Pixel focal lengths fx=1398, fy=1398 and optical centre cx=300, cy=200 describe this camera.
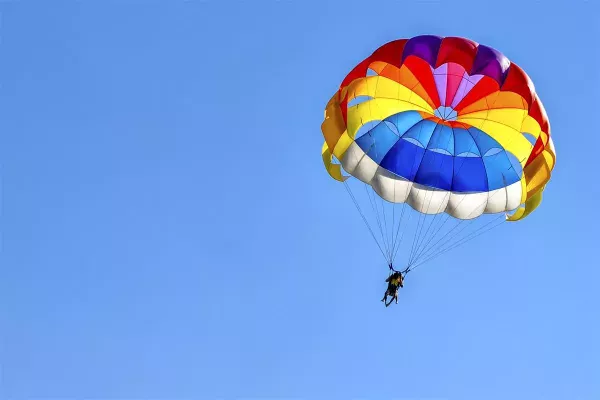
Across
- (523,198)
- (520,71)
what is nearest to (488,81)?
(520,71)

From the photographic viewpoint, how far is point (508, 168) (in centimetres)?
3588

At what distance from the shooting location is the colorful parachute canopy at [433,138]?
3547 cm

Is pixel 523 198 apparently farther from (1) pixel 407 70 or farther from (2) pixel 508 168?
(1) pixel 407 70

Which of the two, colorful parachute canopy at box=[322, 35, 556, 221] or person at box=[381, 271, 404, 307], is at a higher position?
colorful parachute canopy at box=[322, 35, 556, 221]

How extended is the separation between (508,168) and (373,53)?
4.55m

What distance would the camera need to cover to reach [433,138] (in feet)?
119

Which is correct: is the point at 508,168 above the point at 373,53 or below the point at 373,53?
below

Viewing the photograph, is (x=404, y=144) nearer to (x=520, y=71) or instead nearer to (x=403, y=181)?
(x=403, y=181)

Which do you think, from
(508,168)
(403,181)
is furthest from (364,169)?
(508,168)

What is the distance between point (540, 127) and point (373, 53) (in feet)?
15.2

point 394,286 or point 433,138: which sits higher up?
point 433,138

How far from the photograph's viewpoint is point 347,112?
36.0 meters

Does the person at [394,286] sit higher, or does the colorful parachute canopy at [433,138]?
the colorful parachute canopy at [433,138]

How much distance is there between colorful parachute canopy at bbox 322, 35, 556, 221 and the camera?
35.5 m
